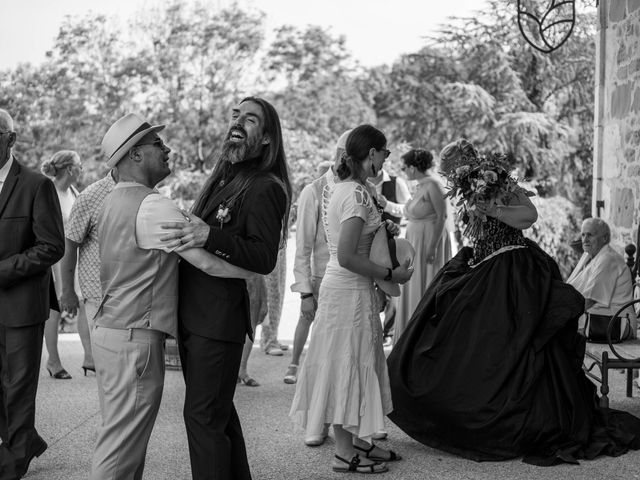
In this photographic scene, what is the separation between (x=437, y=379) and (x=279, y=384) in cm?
237

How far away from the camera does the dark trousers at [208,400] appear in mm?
3539

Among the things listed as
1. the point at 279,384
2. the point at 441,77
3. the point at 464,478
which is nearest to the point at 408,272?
the point at 464,478

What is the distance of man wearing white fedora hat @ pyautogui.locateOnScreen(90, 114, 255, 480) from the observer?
132 inches

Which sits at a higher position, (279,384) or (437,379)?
(437,379)

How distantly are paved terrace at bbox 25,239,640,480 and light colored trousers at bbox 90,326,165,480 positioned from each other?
4.71 ft

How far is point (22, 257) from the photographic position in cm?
443

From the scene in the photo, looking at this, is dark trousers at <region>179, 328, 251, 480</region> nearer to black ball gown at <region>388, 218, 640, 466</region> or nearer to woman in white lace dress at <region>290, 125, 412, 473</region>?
woman in white lace dress at <region>290, 125, 412, 473</region>

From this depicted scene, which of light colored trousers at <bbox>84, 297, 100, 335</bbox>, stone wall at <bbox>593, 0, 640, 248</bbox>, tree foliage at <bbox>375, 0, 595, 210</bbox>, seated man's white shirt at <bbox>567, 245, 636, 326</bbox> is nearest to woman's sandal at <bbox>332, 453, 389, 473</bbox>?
light colored trousers at <bbox>84, 297, 100, 335</bbox>

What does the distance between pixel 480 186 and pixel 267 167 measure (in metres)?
1.97

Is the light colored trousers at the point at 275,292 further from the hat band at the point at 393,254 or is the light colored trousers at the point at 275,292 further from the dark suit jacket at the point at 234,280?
the dark suit jacket at the point at 234,280

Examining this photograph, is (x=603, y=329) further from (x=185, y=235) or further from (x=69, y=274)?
(x=185, y=235)

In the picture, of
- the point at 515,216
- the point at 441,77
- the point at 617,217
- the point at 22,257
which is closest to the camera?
the point at 22,257

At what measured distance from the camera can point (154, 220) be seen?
3297 mm

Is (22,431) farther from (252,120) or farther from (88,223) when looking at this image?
(252,120)
